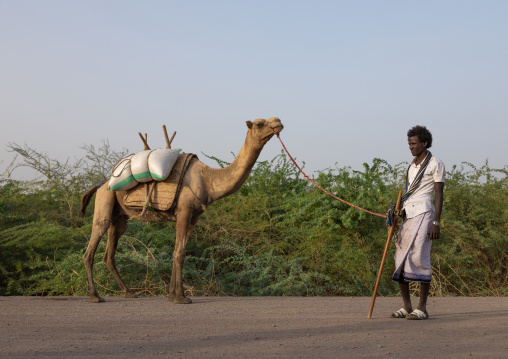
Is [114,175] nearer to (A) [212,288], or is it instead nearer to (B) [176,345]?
(A) [212,288]

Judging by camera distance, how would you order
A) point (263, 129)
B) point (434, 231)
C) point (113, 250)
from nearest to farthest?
1. point (434, 231)
2. point (263, 129)
3. point (113, 250)

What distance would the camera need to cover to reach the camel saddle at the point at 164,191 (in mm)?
8461

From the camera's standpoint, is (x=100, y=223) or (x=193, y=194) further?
(x=100, y=223)

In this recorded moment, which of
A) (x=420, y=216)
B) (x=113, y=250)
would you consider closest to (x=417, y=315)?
(x=420, y=216)

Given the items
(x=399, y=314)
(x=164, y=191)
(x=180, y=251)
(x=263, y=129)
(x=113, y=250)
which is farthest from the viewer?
(x=113, y=250)

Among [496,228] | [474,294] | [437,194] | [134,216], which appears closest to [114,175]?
[134,216]

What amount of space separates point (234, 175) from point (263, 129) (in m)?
0.84

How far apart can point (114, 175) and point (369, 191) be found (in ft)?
21.6

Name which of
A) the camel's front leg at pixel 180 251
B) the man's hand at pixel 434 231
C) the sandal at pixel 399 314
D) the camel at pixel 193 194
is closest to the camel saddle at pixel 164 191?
the camel at pixel 193 194

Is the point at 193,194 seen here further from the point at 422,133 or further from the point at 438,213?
the point at 438,213

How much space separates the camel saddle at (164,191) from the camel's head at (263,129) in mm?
1180

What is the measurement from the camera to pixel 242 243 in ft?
42.8

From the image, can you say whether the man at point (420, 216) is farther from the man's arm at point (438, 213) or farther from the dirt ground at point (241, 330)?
the dirt ground at point (241, 330)

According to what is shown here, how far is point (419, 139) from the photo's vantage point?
7.25 meters
